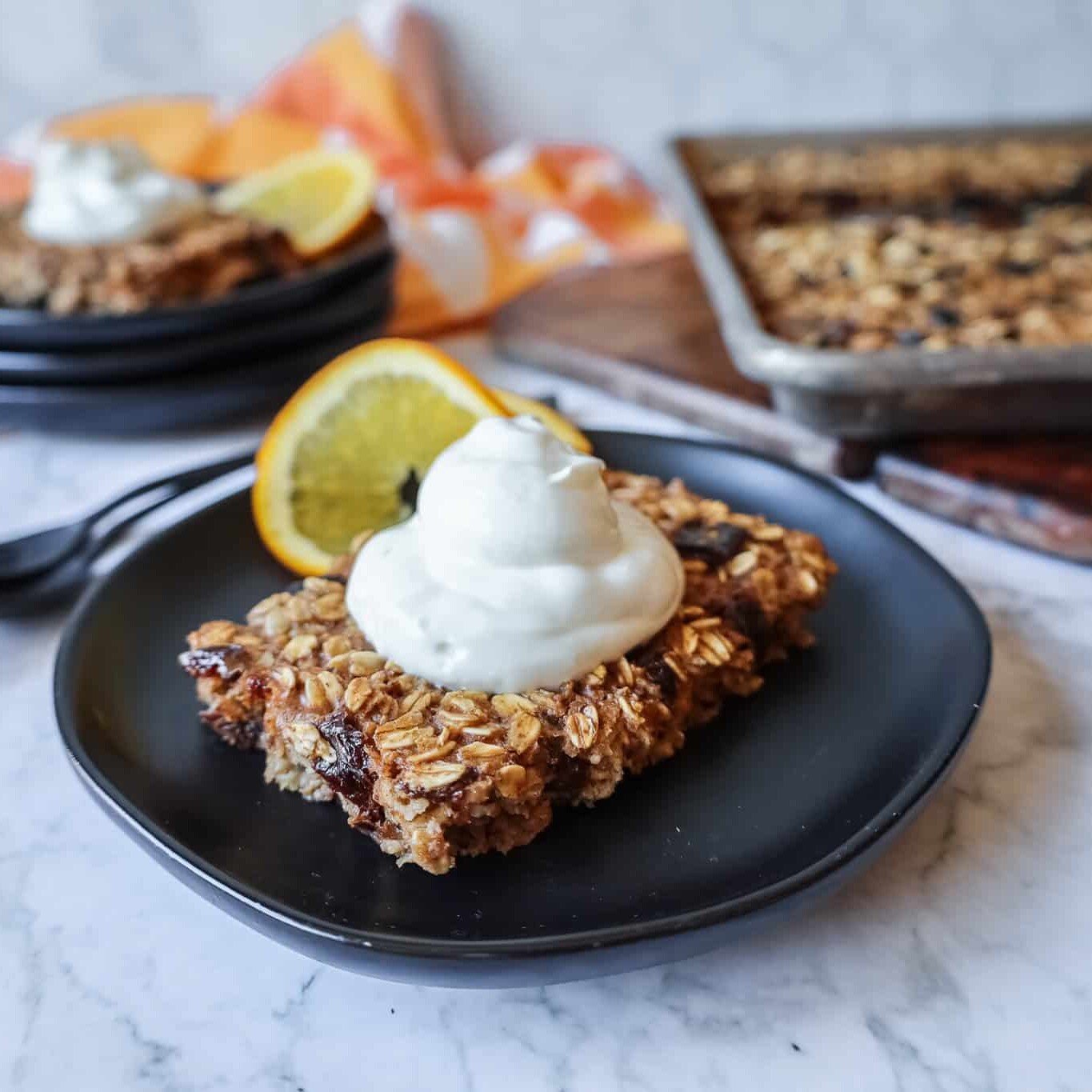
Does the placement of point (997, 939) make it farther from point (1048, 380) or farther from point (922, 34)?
point (922, 34)

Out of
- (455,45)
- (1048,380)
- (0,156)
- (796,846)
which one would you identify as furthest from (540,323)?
(0,156)

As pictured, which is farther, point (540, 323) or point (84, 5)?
point (84, 5)

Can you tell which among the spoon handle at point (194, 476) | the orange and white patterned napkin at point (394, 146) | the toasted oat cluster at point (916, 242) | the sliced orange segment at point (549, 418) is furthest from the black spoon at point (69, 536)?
the orange and white patterned napkin at point (394, 146)

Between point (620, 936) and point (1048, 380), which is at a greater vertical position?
point (620, 936)

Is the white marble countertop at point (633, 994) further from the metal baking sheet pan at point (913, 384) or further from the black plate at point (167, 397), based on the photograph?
the black plate at point (167, 397)

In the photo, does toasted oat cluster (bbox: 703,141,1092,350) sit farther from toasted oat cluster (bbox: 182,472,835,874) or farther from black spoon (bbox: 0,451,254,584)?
black spoon (bbox: 0,451,254,584)

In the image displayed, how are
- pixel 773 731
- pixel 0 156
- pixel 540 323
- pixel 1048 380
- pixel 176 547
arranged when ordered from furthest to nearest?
pixel 0 156
pixel 540 323
pixel 1048 380
pixel 176 547
pixel 773 731
